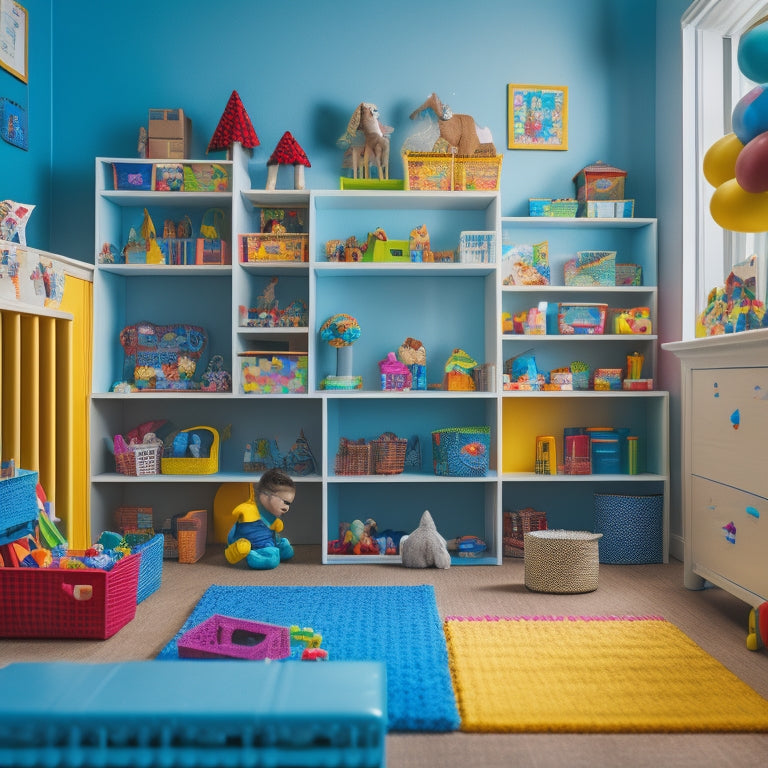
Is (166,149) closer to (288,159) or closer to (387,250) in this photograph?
(288,159)

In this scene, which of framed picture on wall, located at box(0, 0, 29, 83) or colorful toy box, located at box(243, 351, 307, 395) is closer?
framed picture on wall, located at box(0, 0, 29, 83)

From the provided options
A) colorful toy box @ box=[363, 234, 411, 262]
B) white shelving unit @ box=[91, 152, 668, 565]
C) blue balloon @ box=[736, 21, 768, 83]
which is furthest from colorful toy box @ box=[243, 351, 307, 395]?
blue balloon @ box=[736, 21, 768, 83]

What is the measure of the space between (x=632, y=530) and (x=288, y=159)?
236 centimetres

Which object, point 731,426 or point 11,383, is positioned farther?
point 11,383

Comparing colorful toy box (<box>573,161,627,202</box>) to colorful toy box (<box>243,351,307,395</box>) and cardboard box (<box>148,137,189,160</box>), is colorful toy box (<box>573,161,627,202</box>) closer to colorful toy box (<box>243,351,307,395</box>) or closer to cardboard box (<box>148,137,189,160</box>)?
colorful toy box (<box>243,351,307,395</box>)

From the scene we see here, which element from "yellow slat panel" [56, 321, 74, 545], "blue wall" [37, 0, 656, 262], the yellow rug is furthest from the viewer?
"blue wall" [37, 0, 656, 262]

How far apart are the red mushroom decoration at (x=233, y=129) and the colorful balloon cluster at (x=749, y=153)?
2104mm

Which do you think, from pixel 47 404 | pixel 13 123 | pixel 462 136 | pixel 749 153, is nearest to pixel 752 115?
pixel 749 153

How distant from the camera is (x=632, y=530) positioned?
12.2 feet

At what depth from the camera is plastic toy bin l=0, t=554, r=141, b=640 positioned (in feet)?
8.30

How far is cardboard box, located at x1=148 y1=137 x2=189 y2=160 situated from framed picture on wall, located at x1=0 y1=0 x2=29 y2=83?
64 cm

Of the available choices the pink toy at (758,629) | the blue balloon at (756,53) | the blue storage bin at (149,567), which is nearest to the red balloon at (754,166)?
the blue balloon at (756,53)

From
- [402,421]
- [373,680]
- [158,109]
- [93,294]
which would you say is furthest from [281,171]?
[373,680]

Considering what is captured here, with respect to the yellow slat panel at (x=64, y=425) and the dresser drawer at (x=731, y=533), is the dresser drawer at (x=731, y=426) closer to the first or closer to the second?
the dresser drawer at (x=731, y=533)
